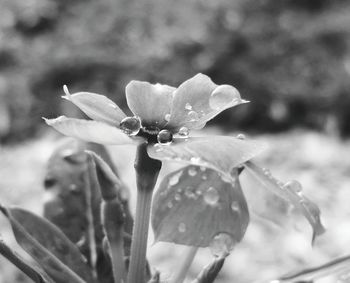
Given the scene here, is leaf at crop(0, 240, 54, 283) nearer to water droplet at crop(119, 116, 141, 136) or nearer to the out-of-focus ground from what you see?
water droplet at crop(119, 116, 141, 136)

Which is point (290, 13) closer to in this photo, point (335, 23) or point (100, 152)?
point (335, 23)

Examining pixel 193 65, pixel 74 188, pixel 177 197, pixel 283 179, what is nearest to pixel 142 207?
pixel 177 197

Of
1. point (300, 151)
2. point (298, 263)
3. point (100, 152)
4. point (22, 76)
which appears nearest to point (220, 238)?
point (100, 152)

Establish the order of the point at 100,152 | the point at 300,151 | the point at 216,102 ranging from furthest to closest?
1. the point at 300,151
2. the point at 100,152
3. the point at 216,102

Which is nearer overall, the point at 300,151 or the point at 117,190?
the point at 117,190

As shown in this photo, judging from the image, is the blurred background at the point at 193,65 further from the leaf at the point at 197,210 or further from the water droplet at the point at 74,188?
the leaf at the point at 197,210

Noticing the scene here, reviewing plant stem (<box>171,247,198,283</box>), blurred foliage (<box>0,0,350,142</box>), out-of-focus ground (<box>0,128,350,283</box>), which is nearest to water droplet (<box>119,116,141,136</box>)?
plant stem (<box>171,247,198,283</box>)

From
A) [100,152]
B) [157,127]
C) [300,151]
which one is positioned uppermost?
[157,127]
